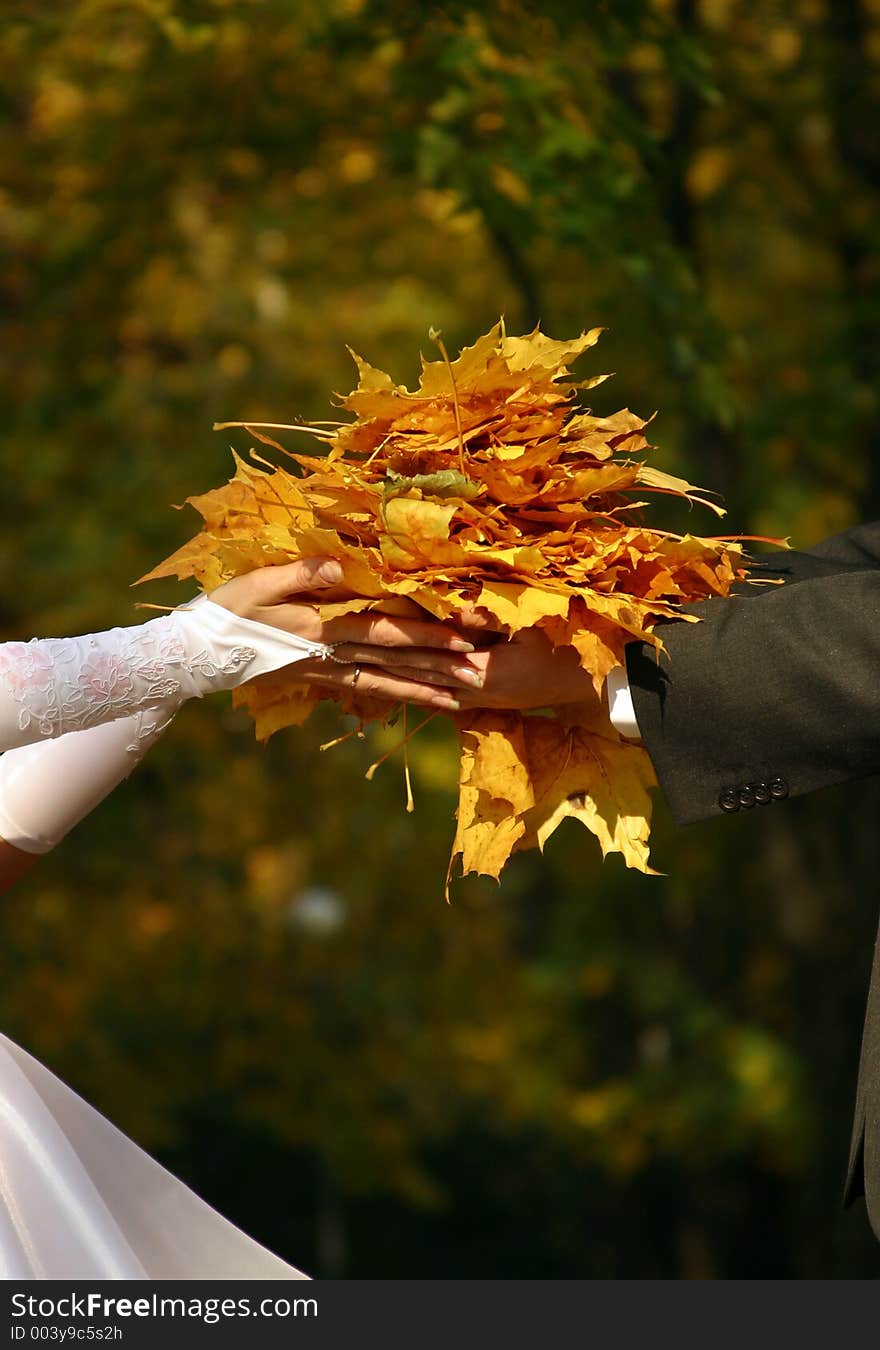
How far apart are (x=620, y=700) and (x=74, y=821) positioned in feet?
A: 3.12

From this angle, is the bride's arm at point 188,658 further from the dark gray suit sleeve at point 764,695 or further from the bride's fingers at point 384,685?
the dark gray suit sleeve at point 764,695

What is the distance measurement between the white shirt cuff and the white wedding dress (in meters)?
0.47

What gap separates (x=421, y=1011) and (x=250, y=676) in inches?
379

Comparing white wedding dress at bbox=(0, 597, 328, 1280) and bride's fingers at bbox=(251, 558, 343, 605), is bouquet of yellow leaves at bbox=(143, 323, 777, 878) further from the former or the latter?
white wedding dress at bbox=(0, 597, 328, 1280)

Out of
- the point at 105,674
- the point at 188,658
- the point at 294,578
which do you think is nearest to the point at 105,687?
the point at 105,674

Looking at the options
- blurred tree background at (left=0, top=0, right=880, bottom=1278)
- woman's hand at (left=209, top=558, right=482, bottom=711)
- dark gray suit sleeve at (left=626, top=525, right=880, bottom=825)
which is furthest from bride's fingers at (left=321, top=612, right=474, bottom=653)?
blurred tree background at (left=0, top=0, right=880, bottom=1278)

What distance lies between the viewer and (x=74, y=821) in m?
2.89

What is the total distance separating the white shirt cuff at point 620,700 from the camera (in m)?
2.68

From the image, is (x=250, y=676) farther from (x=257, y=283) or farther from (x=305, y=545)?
(x=257, y=283)

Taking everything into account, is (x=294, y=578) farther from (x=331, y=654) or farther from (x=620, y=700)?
(x=620, y=700)

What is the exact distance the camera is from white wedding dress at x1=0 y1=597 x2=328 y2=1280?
2.57 metres

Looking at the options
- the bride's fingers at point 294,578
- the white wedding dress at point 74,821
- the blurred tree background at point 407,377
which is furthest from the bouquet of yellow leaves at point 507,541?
the blurred tree background at point 407,377

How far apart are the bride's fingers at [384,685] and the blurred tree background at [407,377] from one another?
2.61m
